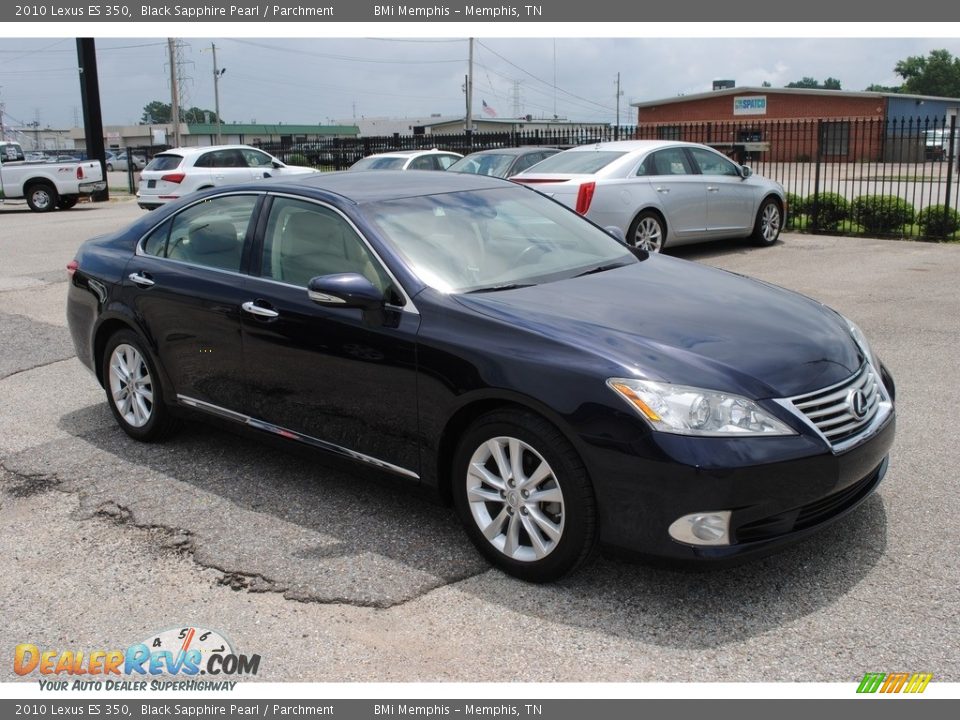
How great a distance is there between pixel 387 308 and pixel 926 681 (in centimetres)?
251

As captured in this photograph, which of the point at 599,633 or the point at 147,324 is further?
the point at 147,324

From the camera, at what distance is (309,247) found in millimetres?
4691

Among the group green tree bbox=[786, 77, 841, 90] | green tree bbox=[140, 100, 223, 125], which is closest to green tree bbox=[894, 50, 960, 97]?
green tree bbox=[786, 77, 841, 90]

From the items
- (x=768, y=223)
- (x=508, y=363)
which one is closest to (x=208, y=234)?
(x=508, y=363)

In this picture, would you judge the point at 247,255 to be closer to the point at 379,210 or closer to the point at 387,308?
the point at 379,210

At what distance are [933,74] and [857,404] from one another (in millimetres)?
128043

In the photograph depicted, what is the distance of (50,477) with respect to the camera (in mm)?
5203

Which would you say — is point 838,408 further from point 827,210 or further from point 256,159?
point 256,159

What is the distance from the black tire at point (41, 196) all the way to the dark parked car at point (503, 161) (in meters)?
15.1

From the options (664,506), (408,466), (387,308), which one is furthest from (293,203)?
(664,506)

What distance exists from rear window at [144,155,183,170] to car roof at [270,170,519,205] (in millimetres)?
16500

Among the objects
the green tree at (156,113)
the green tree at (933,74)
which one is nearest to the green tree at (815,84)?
the green tree at (933,74)

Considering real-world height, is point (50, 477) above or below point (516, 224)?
below

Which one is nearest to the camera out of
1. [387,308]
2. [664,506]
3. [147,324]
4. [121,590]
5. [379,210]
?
[664,506]
